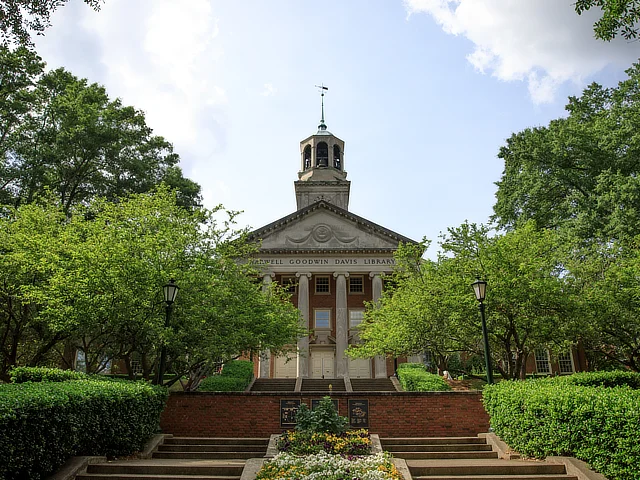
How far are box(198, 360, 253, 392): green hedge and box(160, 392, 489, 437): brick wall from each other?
6.30 meters

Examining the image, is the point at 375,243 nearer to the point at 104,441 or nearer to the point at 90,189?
the point at 90,189

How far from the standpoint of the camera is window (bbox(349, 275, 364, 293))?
1423 inches

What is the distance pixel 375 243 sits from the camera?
34.6 metres

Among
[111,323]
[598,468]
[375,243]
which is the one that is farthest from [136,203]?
[375,243]

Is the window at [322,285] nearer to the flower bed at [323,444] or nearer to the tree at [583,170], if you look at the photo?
the tree at [583,170]

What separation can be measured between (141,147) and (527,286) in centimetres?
2498

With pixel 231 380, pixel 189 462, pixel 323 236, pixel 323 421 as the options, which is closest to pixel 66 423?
pixel 189 462

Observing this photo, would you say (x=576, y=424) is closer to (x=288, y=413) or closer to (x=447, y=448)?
(x=447, y=448)

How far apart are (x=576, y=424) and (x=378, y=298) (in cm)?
2285

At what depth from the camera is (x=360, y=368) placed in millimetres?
33281

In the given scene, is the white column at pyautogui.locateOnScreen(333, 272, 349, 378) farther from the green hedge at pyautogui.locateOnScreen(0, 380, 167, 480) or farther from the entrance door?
the green hedge at pyautogui.locateOnScreen(0, 380, 167, 480)

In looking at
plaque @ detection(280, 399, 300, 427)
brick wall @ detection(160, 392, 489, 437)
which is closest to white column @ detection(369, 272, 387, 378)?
brick wall @ detection(160, 392, 489, 437)

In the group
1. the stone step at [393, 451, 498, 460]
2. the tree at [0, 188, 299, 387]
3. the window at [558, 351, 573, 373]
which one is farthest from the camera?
the window at [558, 351, 573, 373]

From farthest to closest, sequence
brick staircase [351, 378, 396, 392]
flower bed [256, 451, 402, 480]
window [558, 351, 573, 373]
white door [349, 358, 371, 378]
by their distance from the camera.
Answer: window [558, 351, 573, 373]
white door [349, 358, 371, 378]
brick staircase [351, 378, 396, 392]
flower bed [256, 451, 402, 480]
